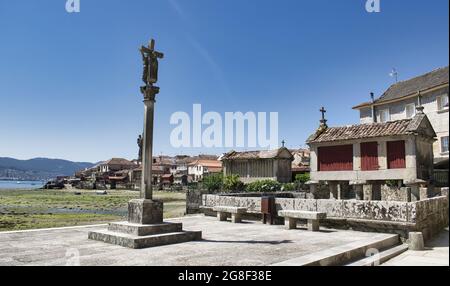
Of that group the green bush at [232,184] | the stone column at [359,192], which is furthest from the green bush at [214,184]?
the stone column at [359,192]

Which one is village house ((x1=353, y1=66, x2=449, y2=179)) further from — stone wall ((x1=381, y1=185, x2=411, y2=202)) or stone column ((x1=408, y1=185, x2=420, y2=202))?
stone column ((x1=408, y1=185, x2=420, y2=202))

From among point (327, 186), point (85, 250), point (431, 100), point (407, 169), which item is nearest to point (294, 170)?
point (431, 100)

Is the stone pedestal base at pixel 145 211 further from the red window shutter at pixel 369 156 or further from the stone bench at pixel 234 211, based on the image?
the red window shutter at pixel 369 156

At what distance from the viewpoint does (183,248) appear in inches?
369

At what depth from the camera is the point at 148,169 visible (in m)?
11.0

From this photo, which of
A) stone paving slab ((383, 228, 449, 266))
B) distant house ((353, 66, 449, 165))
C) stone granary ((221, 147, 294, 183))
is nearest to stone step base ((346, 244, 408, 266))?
stone paving slab ((383, 228, 449, 266))

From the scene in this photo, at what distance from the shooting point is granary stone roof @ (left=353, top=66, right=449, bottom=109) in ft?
105

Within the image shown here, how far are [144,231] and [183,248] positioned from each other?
1.33 metres

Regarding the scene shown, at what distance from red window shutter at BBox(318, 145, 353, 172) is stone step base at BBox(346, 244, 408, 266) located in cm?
1086

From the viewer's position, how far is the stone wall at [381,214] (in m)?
11.3

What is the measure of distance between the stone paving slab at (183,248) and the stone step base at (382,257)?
69 centimetres

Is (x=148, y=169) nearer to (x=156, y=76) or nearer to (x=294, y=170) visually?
(x=156, y=76)

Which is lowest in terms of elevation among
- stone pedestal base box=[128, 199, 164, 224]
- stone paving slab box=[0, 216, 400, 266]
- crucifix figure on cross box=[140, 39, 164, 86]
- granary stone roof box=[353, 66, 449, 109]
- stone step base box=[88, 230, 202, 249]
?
stone paving slab box=[0, 216, 400, 266]

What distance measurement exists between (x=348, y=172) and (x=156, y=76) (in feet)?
46.2
